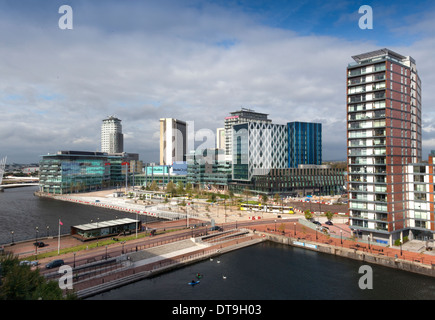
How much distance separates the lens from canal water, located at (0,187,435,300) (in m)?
41.8

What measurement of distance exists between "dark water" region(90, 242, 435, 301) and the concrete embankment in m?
1.49

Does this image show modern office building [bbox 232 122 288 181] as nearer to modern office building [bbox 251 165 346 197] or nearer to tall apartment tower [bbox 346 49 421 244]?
modern office building [bbox 251 165 346 197]

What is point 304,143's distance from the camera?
18425 cm

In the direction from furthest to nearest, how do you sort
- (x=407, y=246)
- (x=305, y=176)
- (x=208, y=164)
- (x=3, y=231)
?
(x=208, y=164), (x=305, y=176), (x=3, y=231), (x=407, y=246)

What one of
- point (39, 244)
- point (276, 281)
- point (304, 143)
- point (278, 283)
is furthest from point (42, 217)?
point (304, 143)

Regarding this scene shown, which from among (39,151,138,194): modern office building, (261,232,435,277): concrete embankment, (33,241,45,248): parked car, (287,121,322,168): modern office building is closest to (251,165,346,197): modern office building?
(287,121,322,168): modern office building

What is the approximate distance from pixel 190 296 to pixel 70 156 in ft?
530

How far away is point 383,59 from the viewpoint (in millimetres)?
60188

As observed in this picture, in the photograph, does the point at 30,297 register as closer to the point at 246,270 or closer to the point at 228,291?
the point at 228,291

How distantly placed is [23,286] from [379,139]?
6364cm

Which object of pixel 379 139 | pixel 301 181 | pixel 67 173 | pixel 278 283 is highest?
pixel 379 139

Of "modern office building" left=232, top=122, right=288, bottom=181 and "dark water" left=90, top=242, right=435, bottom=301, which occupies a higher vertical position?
"modern office building" left=232, top=122, right=288, bottom=181

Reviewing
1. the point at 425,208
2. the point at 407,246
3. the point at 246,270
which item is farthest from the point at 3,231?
the point at 425,208

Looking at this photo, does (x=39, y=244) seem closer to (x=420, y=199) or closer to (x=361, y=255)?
(x=361, y=255)
